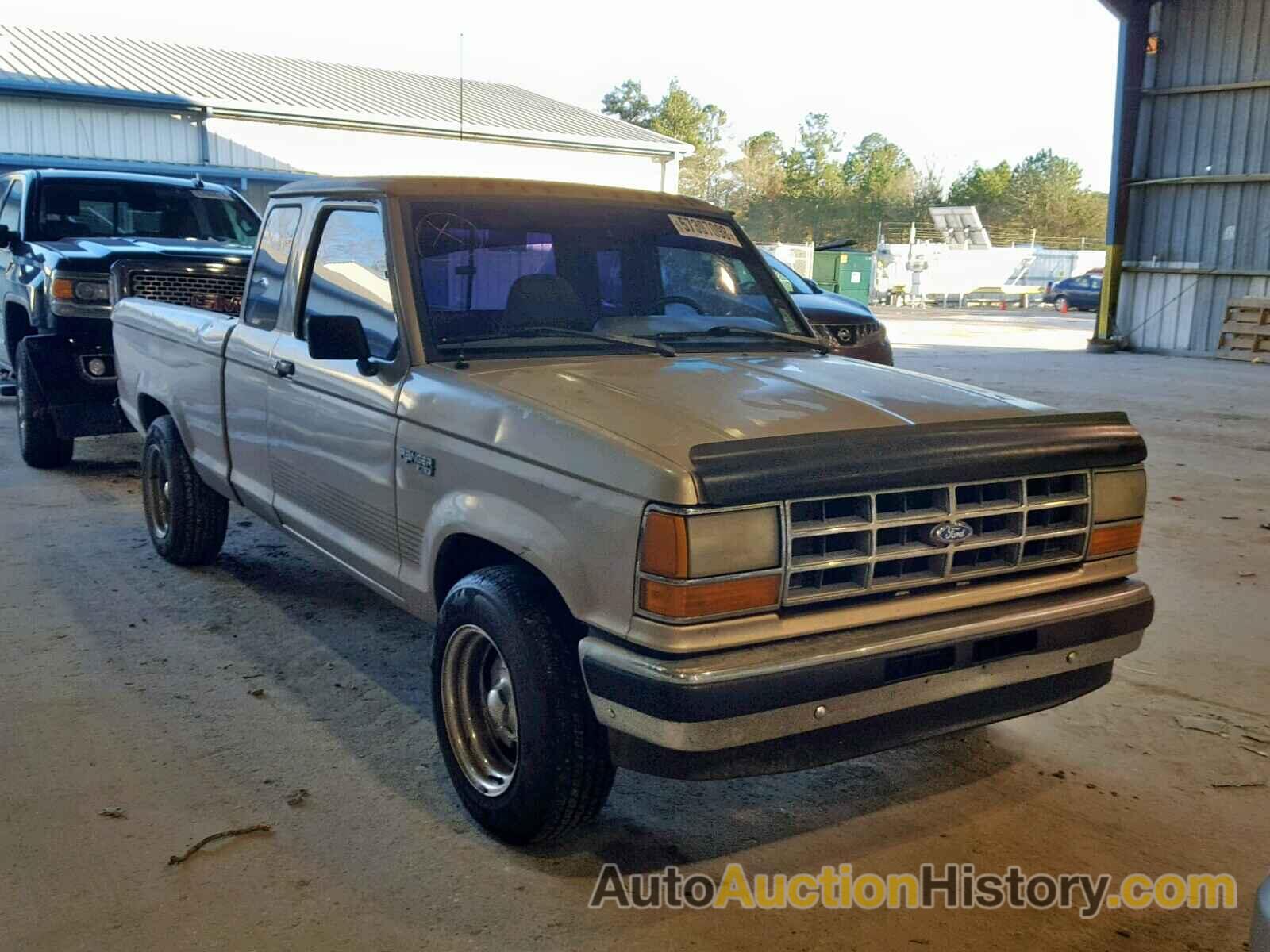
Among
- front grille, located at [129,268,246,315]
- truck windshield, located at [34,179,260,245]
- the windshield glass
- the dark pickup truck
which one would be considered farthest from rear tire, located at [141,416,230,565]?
the windshield glass

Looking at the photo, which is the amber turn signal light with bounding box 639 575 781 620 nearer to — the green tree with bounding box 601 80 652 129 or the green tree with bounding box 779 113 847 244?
the green tree with bounding box 779 113 847 244

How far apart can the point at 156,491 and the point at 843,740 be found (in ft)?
14.1

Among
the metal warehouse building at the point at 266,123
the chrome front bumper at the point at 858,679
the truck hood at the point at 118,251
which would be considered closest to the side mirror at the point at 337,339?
the chrome front bumper at the point at 858,679

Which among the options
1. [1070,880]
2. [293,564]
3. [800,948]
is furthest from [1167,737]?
[293,564]

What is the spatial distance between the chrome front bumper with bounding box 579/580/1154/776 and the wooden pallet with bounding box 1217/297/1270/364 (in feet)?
58.5

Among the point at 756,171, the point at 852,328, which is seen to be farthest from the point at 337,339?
the point at 756,171

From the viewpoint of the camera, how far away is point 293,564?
5938mm

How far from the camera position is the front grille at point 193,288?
289 inches

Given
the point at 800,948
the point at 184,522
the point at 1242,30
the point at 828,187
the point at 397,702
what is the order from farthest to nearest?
1. the point at 828,187
2. the point at 1242,30
3. the point at 184,522
4. the point at 397,702
5. the point at 800,948

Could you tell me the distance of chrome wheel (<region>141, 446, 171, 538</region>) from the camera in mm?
5785

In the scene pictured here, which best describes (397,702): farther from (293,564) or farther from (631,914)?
(293,564)

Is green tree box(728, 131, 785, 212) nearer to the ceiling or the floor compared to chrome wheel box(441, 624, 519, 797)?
nearer to the ceiling

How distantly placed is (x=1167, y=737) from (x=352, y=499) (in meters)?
2.87

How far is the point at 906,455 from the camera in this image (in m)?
2.90
